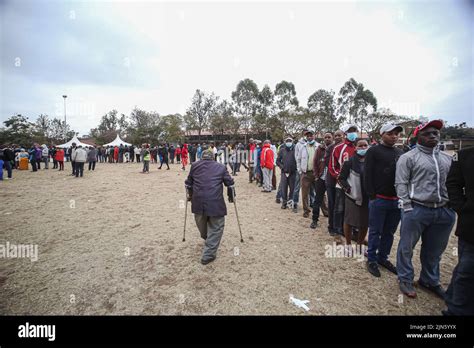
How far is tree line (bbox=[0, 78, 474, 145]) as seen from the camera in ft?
137

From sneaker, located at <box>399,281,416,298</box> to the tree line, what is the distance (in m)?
39.5

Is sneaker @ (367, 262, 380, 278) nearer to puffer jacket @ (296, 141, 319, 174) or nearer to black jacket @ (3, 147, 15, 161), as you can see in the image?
puffer jacket @ (296, 141, 319, 174)

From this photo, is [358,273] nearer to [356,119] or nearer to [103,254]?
[103,254]

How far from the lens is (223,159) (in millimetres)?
15742

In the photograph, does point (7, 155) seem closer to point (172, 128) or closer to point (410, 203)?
point (410, 203)

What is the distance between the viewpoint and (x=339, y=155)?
13.7 ft

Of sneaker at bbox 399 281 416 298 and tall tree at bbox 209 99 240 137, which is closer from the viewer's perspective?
sneaker at bbox 399 281 416 298

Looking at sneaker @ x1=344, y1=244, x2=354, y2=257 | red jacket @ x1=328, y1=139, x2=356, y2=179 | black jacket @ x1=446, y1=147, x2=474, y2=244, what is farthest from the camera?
red jacket @ x1=328, y1=139, x2=356, y2=179

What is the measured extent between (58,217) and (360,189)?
7.44 meters

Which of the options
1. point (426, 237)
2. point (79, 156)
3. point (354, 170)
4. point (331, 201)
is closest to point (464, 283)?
point (426, 237)

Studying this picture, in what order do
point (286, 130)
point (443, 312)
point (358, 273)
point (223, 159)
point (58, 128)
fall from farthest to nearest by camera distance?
point (58, 128) → point (286, 130) → point (223, 159) → point (358, 273) → point (443, 312)

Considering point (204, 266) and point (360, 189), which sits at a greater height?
point (360, 189)

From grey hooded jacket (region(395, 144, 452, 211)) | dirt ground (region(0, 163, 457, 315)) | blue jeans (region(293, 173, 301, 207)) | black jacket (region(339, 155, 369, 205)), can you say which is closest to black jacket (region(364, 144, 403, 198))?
grey hooded jacket (region(395, 144, 452, 211))
